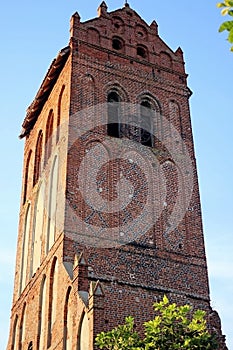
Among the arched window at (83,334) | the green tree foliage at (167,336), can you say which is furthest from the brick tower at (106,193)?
the green tree foliage at (167,336)

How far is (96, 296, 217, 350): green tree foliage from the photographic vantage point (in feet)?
30.4

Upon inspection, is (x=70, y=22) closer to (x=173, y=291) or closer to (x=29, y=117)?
(x=29, y=117)

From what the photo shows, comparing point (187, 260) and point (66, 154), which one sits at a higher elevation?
point (66, 154)

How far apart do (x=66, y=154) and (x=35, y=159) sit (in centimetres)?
431

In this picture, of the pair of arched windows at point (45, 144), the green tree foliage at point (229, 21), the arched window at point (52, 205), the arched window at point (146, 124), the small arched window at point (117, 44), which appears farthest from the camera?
the small arched window at point (117, 44)

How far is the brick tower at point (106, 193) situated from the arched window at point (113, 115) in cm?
3

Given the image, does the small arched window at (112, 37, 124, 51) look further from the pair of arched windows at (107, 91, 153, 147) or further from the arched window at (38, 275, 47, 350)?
the arched window at (38, 275, 47, 350)

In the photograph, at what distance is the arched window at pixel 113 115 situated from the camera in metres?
17.1

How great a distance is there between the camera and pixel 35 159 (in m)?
19.8

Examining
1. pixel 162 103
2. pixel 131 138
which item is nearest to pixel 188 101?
pixel 162 103

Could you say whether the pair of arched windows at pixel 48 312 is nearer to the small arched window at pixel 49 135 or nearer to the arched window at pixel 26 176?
the small arched window at pixel 49 135

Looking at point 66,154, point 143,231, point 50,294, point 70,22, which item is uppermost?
point 70,22

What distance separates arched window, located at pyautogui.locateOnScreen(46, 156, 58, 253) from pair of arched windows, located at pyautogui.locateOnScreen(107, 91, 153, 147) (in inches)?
78.3

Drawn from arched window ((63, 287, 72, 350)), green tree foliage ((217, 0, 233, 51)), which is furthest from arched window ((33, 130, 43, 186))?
green tree foliage ((217, 0, 233, 51))
